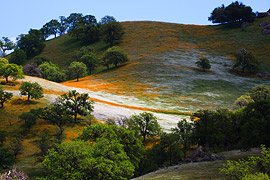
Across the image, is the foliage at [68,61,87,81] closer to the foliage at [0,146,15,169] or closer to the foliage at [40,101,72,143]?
the foliage at [40,101,72,143]

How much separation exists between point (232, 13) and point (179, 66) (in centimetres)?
8537

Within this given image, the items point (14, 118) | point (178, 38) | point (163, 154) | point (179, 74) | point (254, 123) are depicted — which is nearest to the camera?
point (254, 123)

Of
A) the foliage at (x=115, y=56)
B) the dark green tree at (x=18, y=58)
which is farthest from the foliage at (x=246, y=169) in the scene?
the dark green tree at (x=18, y=58)

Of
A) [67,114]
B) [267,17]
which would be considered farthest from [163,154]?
[267,17]

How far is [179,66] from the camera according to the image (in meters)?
106

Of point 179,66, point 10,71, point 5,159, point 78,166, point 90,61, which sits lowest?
point 5,159

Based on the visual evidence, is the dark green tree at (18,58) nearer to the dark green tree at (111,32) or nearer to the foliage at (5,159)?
the dark green tree at (111,32)

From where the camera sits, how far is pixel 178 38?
483 feet

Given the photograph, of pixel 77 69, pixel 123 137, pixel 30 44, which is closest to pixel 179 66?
pixel 77 69

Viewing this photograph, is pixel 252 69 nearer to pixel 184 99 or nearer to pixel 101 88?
pixel 184 99

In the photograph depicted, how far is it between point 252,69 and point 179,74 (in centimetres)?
3870

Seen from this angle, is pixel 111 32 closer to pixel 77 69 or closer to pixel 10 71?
pixel 77 69

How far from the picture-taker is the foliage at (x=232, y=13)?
152 meters

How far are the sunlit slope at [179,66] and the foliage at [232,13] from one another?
725 centimetres
